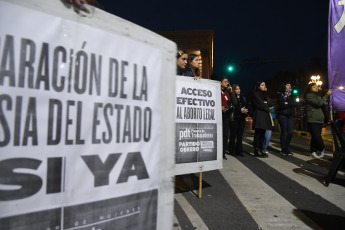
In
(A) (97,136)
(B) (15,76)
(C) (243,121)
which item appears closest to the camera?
(B) (15,76)

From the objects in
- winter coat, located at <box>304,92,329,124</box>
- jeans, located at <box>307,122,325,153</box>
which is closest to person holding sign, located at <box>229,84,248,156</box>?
winter coat, located at <box>304,92,329,124</box>

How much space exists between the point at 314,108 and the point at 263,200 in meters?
3.93

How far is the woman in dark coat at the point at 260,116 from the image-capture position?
23.0ft

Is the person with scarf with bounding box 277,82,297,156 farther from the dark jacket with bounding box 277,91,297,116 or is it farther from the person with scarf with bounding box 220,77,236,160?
the person with scarf with bounding box 220,77,236,160

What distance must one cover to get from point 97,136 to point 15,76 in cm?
43

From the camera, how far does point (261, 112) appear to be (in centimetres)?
709

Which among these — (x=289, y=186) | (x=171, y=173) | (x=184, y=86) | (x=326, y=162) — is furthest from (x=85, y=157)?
(x=326, y=162)

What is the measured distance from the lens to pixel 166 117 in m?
1.64

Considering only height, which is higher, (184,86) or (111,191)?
(184,86)

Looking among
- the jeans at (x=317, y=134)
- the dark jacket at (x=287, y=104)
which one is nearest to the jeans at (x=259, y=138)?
the dark jacket at (x=287, y=104)

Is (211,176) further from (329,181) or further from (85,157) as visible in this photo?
(85,157)

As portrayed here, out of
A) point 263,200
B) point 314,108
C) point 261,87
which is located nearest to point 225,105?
point 261,87

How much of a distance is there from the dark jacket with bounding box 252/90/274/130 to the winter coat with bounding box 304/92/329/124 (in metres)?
0.96

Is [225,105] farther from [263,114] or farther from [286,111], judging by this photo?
[286,111]
